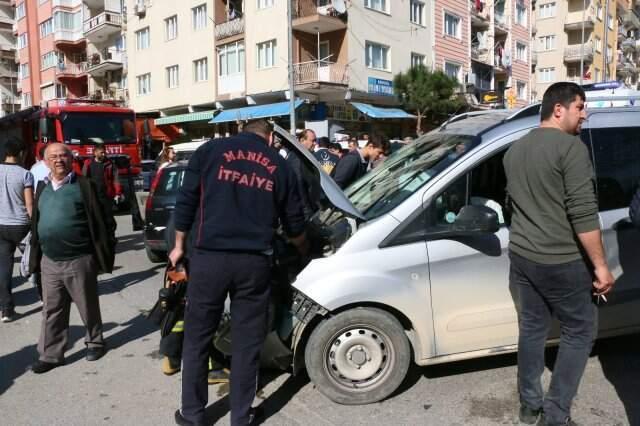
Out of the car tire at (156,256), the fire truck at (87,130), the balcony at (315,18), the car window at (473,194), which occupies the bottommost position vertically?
the car tire at (156,256)

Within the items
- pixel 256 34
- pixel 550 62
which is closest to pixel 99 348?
pixel 256 34

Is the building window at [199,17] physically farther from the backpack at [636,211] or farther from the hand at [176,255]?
the backpack at [636,211]

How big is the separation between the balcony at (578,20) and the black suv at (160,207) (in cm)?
4910

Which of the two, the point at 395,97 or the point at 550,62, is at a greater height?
the point at 550,62

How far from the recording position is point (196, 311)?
319 centimetres

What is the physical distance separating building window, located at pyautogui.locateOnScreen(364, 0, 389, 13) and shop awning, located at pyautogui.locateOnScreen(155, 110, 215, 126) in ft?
32.7

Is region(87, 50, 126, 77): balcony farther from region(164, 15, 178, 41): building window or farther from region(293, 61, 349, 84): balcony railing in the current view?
region(293, 61, 349, 84): balcony railing

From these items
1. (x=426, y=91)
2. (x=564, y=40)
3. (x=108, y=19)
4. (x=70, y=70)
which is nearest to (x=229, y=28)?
(x=426, y=91)

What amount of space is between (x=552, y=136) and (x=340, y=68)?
24233 mm

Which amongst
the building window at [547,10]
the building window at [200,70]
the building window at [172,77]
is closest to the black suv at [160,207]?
the building window at [200,70]

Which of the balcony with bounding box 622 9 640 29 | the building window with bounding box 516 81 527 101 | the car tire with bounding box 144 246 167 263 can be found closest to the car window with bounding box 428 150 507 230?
the car tire with bounding box 144 246 167 263

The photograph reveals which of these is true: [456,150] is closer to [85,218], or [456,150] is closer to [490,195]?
[490,195]

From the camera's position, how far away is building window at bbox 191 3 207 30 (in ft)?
103

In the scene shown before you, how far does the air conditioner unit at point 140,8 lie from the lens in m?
36.0
